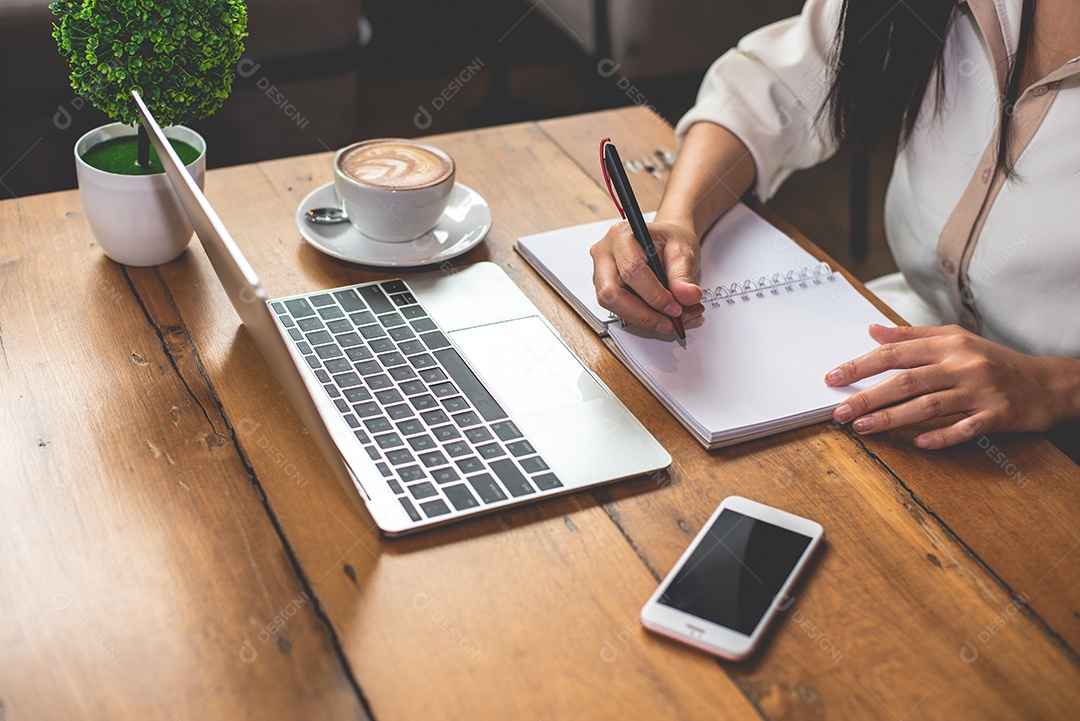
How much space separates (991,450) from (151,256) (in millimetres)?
820

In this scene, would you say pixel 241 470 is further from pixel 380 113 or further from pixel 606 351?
pixel 380 113

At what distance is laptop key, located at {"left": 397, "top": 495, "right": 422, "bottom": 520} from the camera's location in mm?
708

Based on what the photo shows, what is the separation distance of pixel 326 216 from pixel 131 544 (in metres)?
0.47

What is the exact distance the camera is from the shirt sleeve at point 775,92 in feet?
3.89

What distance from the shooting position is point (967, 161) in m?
1.11

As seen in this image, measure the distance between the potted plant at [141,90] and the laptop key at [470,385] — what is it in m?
0.31

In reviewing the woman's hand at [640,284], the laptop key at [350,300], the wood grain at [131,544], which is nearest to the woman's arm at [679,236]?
the woman's hand at [640,284]

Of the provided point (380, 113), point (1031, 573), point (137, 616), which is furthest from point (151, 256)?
point (380, 113)

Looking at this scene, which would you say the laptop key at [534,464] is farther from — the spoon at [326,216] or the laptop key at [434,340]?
the spoon at [326,216]

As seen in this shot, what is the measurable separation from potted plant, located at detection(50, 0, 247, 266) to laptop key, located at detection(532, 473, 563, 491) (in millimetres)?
468

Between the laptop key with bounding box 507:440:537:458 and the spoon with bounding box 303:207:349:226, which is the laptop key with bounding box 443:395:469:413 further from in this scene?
the spoon with bounding box 303:207:349:226

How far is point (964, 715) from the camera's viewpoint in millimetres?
624

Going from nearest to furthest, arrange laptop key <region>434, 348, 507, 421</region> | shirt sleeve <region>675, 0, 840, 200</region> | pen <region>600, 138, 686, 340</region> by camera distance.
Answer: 1. laptop key <region>434, 348, 507, 421</region>
2. pen <region>600, 138, 686, 340</region>
3. shirt sleeve <region>675, 0, 840, 200</region>

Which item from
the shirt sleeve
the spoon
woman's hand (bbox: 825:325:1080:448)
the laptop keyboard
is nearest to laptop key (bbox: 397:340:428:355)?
the laptop keyboard
